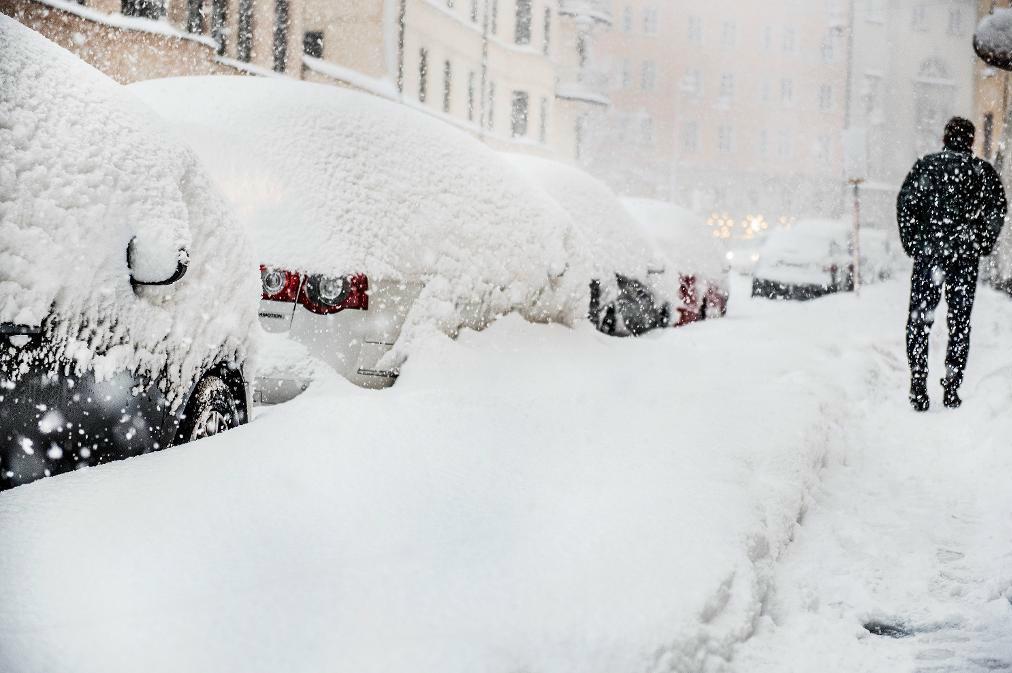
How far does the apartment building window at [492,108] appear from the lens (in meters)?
35.2

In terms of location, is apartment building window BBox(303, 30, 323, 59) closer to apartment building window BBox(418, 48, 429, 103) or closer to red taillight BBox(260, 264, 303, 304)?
apartment building window BBox(418, 48, 429, 103)

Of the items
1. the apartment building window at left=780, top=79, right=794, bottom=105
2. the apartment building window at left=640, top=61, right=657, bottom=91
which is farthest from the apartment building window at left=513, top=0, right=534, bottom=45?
the apartment building window at left=780, top=79, right=794, bottom=105

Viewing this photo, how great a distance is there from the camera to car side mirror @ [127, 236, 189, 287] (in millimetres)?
2955

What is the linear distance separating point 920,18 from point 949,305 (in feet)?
210

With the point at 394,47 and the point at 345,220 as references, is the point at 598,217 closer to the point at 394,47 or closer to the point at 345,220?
the point at 345,220

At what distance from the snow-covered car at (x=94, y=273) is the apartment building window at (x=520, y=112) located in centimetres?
3510

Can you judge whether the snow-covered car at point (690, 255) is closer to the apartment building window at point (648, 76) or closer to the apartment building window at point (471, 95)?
the apartment building window at point (471, 95)

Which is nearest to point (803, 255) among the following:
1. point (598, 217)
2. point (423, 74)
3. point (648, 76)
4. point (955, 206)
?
point (598, 217)

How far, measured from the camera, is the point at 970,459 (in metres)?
5.32

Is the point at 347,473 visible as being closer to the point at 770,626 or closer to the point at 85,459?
the point at 85,459

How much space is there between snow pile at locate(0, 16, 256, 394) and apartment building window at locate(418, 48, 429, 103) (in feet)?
87.9

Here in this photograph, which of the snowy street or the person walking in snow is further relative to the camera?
the person walking in snow

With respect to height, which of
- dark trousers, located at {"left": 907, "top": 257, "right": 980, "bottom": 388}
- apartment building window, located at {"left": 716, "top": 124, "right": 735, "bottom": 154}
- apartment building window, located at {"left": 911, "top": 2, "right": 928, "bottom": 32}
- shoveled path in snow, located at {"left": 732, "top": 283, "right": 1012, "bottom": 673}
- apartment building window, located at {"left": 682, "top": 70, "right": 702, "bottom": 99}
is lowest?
shoveled path in snow, located at {"left": 732, "top": 283, "right": 1012, "bottom": 673}

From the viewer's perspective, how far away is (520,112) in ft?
125
